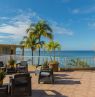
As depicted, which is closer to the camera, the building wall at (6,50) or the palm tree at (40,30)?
the palm tree at (40,30)

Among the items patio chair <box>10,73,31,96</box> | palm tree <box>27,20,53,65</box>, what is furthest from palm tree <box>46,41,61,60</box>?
patio chair <box>10,73,31,96</box>

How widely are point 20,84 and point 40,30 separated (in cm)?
1108

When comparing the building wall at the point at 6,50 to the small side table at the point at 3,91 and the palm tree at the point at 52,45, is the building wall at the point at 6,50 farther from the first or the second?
the small side table at the point at 3,91

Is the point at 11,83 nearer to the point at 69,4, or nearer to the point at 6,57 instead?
the point at 6,57

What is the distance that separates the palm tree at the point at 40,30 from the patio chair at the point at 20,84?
10.4 meters

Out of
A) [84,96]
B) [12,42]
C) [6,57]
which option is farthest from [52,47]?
[12,42]

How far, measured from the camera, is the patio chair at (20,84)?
6.31 metres

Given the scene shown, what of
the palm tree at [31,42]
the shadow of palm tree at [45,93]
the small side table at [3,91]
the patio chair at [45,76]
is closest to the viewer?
the small side table at [3,91]

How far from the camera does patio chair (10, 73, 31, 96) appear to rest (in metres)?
6.31

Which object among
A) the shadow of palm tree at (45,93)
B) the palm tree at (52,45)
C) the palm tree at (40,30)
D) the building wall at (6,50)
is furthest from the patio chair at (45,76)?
the building wall at (6,50)

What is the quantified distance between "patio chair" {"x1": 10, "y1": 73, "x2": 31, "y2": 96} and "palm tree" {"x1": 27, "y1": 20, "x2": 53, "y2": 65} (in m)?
10.4

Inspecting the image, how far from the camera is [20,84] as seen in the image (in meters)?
6.43

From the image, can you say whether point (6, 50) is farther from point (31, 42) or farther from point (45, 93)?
point (45, 93)

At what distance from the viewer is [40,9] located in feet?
64.3
